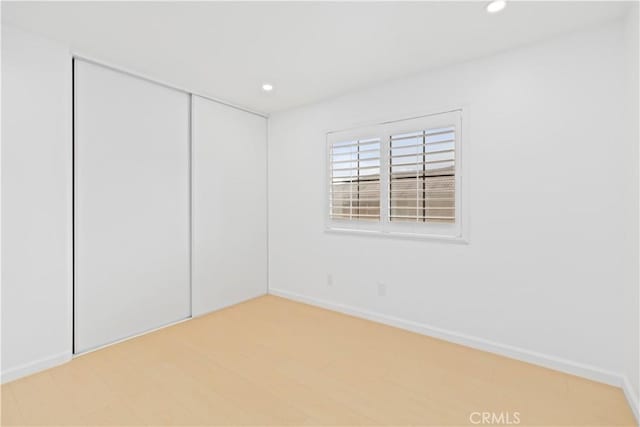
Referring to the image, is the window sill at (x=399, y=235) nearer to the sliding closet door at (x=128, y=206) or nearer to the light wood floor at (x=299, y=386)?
the light wood floor at (x=299, y=386)

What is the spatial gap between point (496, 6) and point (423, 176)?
134cm

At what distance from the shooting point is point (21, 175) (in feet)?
7.11

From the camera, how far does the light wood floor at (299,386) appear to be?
181 centimetres

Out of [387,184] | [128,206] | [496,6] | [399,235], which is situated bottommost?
[399,235]

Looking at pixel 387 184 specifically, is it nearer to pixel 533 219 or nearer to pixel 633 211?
pixel 533 219

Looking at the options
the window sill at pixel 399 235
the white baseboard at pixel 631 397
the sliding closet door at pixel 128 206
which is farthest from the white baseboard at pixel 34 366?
the white baseboard at pixel 631 397

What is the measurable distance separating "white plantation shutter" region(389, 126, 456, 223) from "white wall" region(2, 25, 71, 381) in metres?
2.76

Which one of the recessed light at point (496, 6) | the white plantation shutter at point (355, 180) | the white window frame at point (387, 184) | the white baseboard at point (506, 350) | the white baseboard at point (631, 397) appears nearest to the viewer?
the white baseboard at point (631, 397)

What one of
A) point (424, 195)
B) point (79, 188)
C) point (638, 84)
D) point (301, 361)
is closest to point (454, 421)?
point (301, 361)

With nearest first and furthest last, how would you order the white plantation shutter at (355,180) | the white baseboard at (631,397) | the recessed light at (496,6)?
the white baseboard at (631,397), the recessed light at (496,6), the white plantation shutter at (355,180)

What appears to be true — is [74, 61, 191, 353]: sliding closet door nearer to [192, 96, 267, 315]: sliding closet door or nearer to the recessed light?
[192, 96, 267, 315]: sliding closet door

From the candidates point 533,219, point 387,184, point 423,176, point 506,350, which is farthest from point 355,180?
point 506,350

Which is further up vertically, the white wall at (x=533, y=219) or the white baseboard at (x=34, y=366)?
the white wall at (x=533, y=219)

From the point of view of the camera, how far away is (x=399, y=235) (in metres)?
3.07
